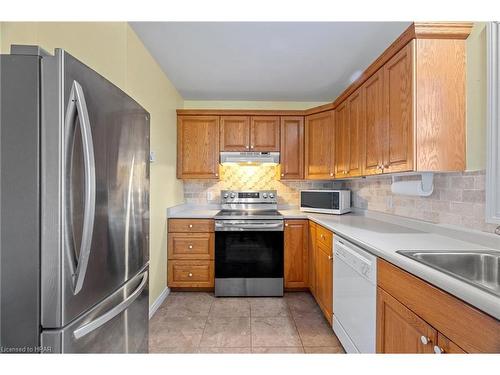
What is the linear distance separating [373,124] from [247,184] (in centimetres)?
182

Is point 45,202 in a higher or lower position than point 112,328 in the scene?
higher

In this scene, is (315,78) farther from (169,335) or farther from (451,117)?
(169,335)

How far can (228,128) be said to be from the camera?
10.2 feet

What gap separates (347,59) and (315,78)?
1.46ft

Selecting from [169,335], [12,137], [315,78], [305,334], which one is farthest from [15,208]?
[315,78]

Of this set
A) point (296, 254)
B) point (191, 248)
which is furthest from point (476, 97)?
point (191, 248)

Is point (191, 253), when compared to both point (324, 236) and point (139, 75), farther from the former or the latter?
point (139, 75)

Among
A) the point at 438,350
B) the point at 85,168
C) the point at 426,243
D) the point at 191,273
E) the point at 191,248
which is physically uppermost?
the point at 85,168

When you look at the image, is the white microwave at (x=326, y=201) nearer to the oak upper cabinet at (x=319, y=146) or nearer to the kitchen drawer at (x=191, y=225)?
the oak upper cabinet at (x=319, y=146)

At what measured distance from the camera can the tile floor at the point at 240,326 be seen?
1805 millimetres

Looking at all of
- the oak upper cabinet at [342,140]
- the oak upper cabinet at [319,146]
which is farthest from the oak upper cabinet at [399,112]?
the oak upper cabinet at [319,146]

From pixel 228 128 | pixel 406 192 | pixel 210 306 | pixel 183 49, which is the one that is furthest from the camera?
pixel 228 128

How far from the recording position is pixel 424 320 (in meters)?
0.92

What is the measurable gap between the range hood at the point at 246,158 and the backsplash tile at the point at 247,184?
28 centimetres
